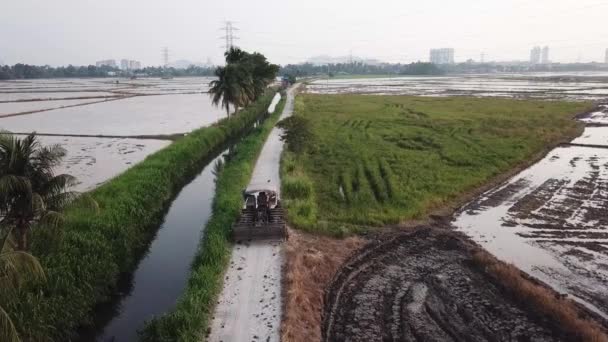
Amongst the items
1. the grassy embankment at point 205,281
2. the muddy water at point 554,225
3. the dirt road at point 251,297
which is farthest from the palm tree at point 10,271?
the muddy water at point 554,225

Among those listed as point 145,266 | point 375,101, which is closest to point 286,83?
point 375,101

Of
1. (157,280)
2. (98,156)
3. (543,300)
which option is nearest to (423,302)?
(543,300)

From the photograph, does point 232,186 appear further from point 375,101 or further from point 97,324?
point 375,101

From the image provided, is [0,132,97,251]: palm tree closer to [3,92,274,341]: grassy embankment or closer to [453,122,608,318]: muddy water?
[3,92,274,341]: grassy embankment

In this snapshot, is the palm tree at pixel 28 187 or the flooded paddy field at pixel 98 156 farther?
the flooded paddy field at pixel 98 156

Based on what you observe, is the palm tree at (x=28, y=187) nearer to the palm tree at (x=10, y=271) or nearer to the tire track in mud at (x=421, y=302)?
the palm tree at (x=10, y=271)

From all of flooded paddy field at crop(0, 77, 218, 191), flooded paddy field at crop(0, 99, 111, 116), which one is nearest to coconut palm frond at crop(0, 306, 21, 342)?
flooded paddy field at crop(0, 77, 218, 191)

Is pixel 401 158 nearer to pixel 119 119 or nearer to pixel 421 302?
pixel 421 302
